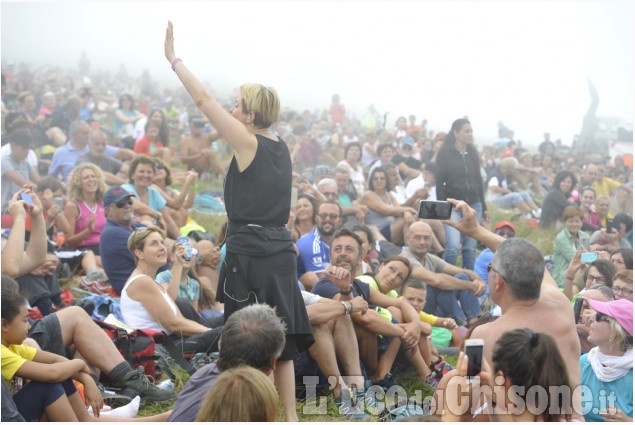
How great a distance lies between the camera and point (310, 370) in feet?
19.5

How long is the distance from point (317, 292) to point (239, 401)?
325 cm

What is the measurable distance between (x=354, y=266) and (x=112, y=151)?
6652 millimetres

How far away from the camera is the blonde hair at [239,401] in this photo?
300 cm

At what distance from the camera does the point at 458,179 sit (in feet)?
32.4

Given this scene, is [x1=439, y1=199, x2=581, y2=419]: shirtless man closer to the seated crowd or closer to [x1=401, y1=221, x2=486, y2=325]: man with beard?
the seated crowd

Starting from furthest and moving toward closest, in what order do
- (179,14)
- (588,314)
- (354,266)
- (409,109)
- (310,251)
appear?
(409,109) → (179,14) → (310,251) → (354,266) → (588,314)

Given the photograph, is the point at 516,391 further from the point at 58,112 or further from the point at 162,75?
the point at 162,75

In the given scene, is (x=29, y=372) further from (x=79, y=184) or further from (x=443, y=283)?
(x=443, y=283)

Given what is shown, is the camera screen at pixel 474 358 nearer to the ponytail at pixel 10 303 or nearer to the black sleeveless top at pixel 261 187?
the black sleeveless top at pixel 261 187

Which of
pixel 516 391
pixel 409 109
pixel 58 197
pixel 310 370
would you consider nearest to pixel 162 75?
pixel 409 109

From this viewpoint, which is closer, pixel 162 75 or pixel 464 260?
pixel 464 260

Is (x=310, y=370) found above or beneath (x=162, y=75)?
beneath

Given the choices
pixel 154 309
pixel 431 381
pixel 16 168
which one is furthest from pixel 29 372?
pixel 16 168

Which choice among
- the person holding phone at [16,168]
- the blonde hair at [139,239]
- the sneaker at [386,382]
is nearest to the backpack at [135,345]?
the blonde hair at [139,239]
